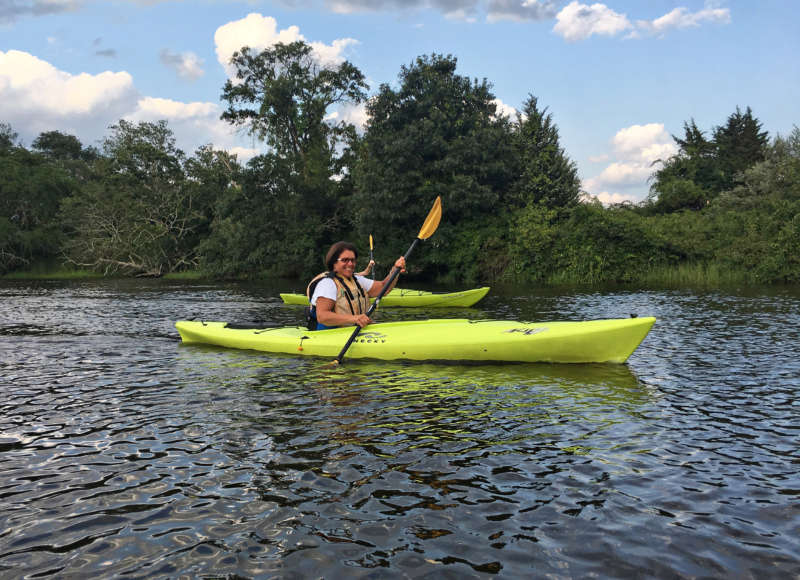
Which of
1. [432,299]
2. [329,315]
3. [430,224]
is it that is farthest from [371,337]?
[432,299]

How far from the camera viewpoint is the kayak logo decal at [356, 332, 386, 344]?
275 inches

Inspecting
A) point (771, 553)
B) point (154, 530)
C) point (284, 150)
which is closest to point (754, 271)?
point (771, 553)

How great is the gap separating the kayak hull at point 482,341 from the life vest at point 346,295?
26 cm

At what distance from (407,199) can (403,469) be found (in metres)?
20.8

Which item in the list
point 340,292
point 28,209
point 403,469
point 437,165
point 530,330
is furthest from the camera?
point 28,209

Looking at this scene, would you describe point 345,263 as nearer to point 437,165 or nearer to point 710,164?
point 437,165

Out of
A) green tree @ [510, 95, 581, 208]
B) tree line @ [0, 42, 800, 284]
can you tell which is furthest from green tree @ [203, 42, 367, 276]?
green tree @ [510, 95, 581, 208]

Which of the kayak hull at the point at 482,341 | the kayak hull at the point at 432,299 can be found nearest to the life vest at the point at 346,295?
the kayak hull at the point at 482,341

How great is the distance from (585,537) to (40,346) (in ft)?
27.9

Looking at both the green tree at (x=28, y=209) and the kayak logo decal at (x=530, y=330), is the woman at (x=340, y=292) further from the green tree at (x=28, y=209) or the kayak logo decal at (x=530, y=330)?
the green tree at (x=28, y=209)

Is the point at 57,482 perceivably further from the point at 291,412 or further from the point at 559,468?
the point at 559,468

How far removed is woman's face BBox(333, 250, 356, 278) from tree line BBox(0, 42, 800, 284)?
50.5 ft

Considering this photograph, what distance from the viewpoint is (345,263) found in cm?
681

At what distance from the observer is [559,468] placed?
3451 mm
